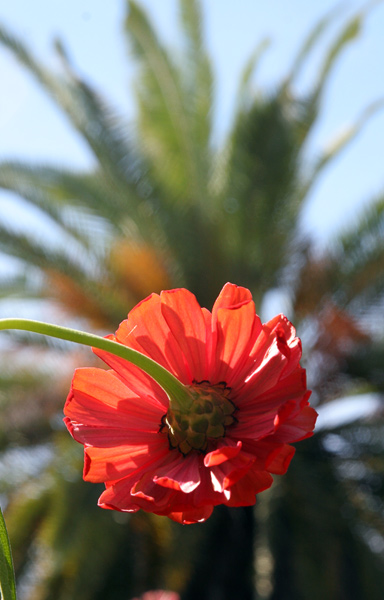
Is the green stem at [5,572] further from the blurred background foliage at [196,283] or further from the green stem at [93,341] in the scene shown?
the blurred background foliage at [196,283]

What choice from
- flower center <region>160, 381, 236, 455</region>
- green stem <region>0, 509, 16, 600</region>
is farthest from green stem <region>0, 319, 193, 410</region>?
green stem <region>0, 509, 16, 600</region>

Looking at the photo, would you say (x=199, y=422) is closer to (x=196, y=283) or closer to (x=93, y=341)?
(x=93, y=341)

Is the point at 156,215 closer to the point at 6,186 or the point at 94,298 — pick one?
the point at 94,298

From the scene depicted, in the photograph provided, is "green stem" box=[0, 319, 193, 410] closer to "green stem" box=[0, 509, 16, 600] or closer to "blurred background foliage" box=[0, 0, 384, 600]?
Result: "green stem" box=[0, 509, 16, 600]

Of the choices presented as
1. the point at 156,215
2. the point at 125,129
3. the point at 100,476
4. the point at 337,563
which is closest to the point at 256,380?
the point at 100,476

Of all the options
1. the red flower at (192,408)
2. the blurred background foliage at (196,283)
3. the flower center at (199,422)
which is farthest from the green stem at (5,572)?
the blurred background foliage at (196,283)

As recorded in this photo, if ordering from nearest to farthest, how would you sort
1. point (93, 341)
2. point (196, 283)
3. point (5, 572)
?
1. point (93, 341)
2. point (5, 572)
3. point (196, 283)

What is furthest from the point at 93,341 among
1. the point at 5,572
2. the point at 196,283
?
the point at 196,283
